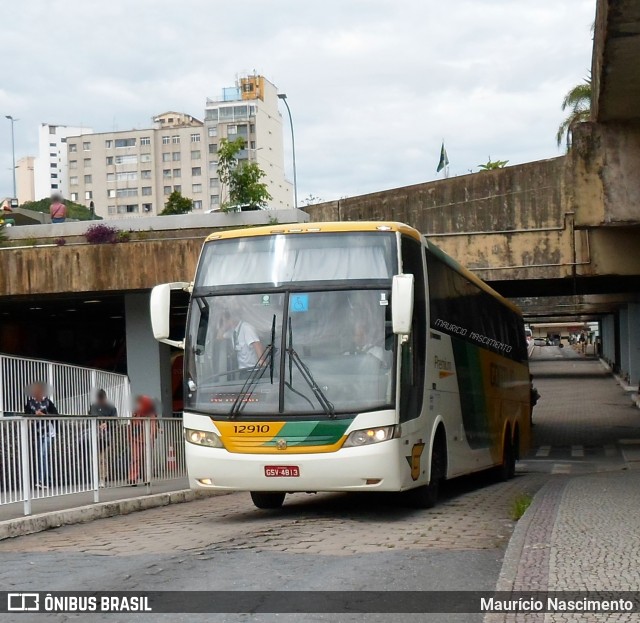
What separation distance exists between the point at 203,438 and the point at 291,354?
138cm

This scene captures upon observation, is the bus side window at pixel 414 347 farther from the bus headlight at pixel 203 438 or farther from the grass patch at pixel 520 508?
the bus headlight at pixel 203 438

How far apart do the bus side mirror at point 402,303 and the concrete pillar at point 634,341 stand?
122ft

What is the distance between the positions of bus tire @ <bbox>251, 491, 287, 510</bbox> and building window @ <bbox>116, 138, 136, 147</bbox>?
119567mm

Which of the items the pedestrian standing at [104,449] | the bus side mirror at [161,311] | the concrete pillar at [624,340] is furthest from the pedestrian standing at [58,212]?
the concrete pillar at [624,340]

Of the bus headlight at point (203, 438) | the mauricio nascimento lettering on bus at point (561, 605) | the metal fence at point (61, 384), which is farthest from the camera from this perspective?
the metal fence at point (61, 384)

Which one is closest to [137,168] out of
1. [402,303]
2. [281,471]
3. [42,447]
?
[42,447]

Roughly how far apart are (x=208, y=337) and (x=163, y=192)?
120274mm

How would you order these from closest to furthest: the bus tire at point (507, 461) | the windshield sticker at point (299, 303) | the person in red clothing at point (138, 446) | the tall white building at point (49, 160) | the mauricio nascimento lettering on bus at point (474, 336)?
the windshield sticker at point (299, 303) < the mauricio nascimento lettering on bus at point (474, 336) < the person in red clothing at point (138, 446) < the bus tire at point (507, 461) < the tall white building at point (49, 160)

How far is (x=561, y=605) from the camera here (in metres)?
6.45

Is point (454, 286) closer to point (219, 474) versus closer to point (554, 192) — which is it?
point (219, 474)

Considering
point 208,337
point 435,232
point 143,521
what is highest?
point 435,232

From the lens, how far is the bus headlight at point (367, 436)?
11.3m

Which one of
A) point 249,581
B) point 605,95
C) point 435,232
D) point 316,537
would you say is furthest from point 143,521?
point 435,232

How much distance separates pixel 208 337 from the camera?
12000 mm
